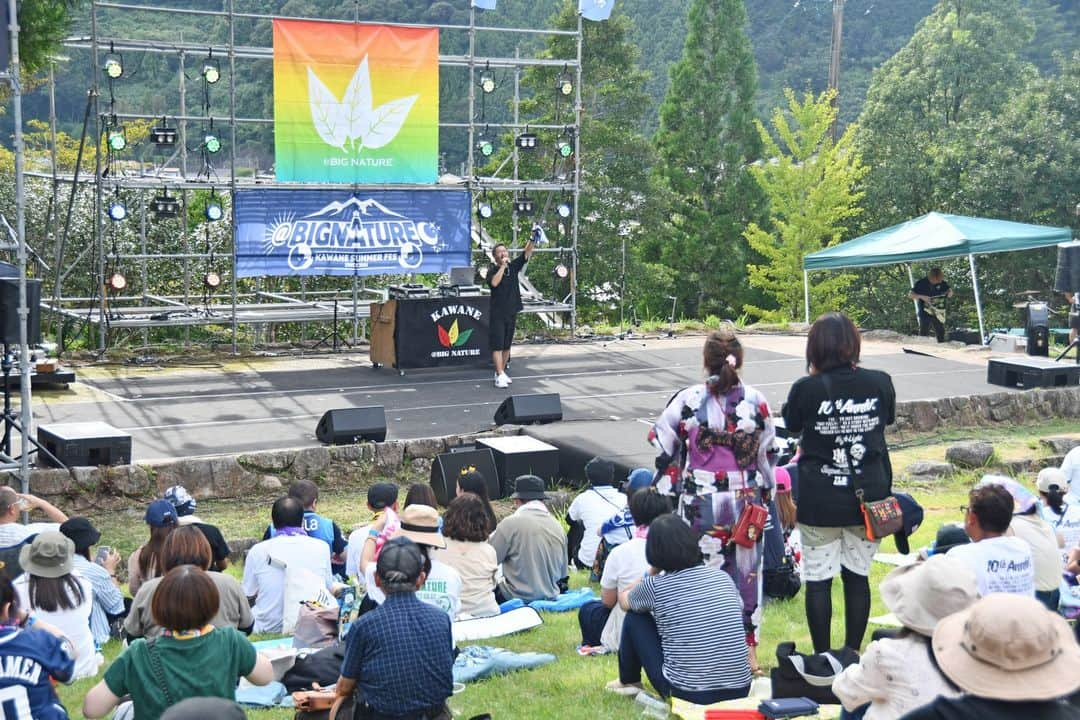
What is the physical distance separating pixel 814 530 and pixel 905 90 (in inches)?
1361

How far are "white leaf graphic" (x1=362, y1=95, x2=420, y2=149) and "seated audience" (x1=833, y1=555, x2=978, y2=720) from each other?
603 inches

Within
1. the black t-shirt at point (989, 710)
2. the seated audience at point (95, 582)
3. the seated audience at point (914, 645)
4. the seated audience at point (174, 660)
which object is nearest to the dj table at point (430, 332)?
the seated audience at point (95, 582)

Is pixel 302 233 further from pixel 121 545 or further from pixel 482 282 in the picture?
pixel 121 545

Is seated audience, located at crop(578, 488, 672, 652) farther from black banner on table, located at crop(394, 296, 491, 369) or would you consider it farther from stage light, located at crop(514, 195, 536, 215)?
stage light, located at crop(514, 195, 536, 215)

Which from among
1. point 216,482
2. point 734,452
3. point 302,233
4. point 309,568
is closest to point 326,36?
point 302,233

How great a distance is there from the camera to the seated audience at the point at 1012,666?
305 cm

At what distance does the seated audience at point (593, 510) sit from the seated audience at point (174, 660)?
4158 millimetres

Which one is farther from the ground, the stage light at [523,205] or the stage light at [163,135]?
the stage light at [163,135]

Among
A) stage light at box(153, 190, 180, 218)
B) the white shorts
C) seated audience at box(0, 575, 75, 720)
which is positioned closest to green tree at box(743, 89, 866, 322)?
stage light at box(153, 190, 180, 218)

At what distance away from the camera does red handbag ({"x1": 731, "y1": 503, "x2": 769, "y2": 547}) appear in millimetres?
6043

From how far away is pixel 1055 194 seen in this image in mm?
28016

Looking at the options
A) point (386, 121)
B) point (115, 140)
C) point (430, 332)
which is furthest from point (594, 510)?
point (386, 121)

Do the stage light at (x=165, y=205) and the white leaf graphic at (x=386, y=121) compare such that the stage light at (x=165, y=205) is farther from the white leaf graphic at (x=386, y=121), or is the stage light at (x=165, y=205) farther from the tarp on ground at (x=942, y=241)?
the tarp on ground at (x=942, y=241)

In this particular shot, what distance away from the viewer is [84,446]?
1148 centimetres
